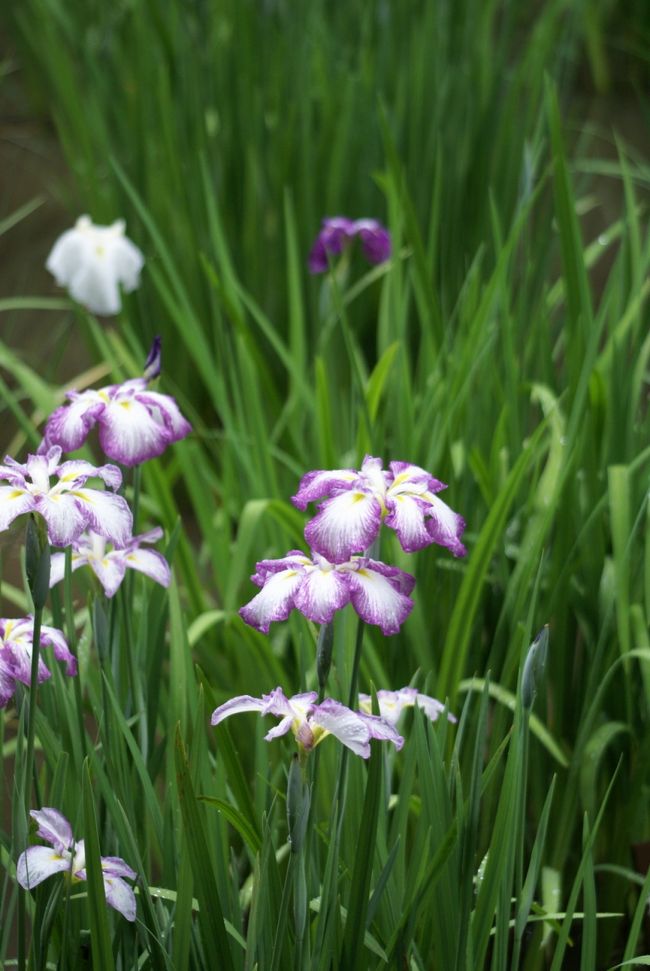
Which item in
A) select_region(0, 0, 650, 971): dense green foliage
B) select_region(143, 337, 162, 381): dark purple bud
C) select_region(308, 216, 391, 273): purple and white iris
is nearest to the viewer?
select_region(0, 0, 650, 971): dense green foliage

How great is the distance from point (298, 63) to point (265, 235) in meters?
0.30

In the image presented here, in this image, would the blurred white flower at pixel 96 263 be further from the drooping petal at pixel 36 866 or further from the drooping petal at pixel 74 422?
the drooping petal at pixel 36 866

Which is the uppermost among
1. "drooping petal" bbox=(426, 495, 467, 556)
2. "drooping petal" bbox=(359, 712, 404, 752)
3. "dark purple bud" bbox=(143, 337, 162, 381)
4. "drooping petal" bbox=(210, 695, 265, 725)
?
"dark purple bud" bbox=(143, 337, 162, 381)

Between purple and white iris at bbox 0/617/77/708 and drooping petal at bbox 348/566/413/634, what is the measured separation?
0.72ft

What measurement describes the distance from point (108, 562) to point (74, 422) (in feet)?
0.35

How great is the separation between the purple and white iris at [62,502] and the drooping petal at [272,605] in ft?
0.28

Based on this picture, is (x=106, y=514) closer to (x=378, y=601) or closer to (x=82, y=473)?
(x=82, y=473)

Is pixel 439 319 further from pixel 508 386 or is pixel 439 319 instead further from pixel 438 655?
pixel 438 655

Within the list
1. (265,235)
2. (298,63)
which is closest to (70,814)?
(265,235)

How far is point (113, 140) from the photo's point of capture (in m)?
2.28

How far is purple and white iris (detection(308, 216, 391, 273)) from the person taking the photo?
1.68 m

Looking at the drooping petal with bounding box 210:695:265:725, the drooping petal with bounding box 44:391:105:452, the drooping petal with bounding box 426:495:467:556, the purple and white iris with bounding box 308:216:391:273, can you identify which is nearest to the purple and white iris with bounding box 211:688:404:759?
the drooping petal with bounding box 210:695:265:725

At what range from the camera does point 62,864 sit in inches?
27.8

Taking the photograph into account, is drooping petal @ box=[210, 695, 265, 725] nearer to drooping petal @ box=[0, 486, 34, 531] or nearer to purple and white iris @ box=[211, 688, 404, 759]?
purple and white iris @ box=[211, 688, 404, 759]
